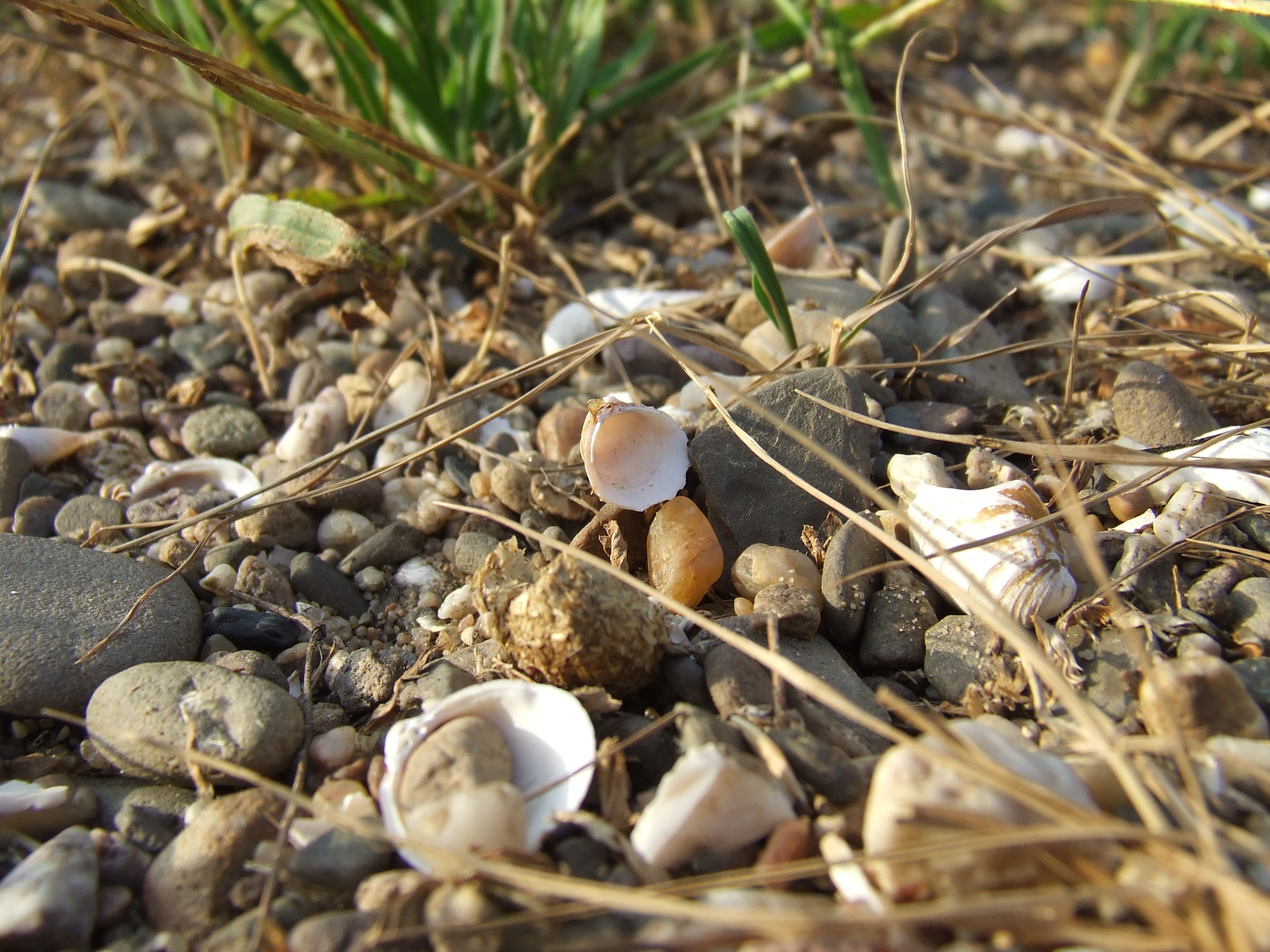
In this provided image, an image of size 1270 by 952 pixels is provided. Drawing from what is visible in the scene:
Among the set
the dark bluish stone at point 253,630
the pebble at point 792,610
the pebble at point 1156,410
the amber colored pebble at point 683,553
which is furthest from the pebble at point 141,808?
the pebble at point 1156,410

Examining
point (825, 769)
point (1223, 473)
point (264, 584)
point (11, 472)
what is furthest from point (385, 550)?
point (1223, 473)

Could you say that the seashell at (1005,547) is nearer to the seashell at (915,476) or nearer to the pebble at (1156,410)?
the seashell at (915,476)

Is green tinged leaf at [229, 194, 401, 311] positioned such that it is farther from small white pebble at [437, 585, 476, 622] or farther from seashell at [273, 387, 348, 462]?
small white pebble at [437, 585, 476, 622]

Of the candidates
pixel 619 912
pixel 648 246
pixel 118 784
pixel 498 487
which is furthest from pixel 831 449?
pixel 118 784

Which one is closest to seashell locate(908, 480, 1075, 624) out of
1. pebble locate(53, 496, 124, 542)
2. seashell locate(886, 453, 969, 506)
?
seashell locate(886, 453, 969, 506)

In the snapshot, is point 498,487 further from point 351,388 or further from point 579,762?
point 579,762
